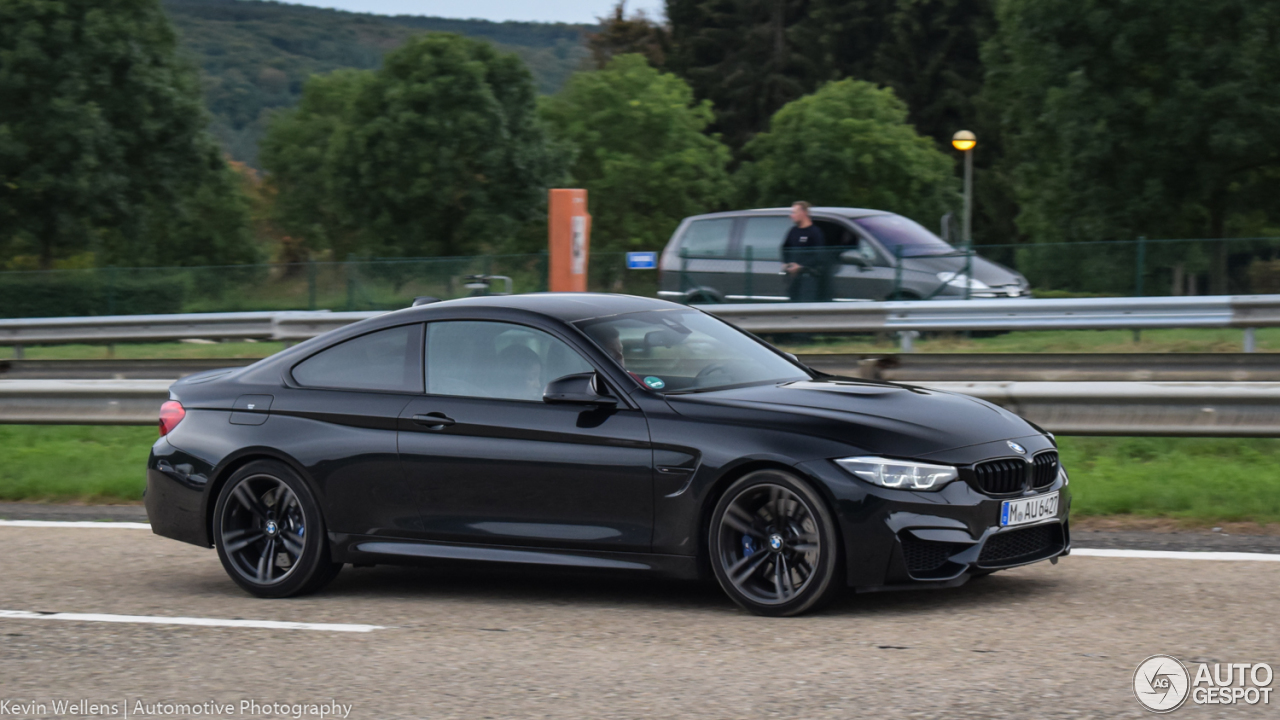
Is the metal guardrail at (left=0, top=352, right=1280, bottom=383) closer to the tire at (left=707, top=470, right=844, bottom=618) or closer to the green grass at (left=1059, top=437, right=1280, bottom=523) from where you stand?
the green grass at (left=1059, top=437, right=1280, bottom=523)

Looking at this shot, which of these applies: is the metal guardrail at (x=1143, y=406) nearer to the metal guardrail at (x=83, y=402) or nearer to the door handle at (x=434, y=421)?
the door handle at (x=434, y=421)

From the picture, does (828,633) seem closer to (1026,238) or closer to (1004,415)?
(1004,415)

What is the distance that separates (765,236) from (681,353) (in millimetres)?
14252

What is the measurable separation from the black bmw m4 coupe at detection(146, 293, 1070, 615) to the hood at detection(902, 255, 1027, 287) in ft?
42.9

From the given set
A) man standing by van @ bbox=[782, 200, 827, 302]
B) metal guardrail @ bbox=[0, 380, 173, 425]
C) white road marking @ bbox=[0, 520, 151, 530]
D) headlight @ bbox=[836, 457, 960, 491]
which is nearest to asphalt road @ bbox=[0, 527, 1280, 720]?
headlight @ bbox=[836, 457, 960, 491]

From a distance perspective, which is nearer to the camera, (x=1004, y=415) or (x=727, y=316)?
(x=1004, y=415)

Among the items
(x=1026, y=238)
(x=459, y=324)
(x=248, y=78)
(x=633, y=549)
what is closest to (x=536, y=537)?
(x=633, y=549)

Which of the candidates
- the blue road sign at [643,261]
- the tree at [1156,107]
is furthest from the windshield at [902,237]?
the tree at [1156,107]

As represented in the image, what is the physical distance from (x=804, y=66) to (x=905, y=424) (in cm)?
6882

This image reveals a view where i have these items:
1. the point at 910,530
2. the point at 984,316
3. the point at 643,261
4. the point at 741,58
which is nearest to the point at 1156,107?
the point at 643,261

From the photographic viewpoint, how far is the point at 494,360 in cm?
698

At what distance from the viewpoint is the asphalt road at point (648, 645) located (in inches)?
199

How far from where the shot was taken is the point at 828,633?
5914 mm

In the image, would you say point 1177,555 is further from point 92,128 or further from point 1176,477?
point 92,128
